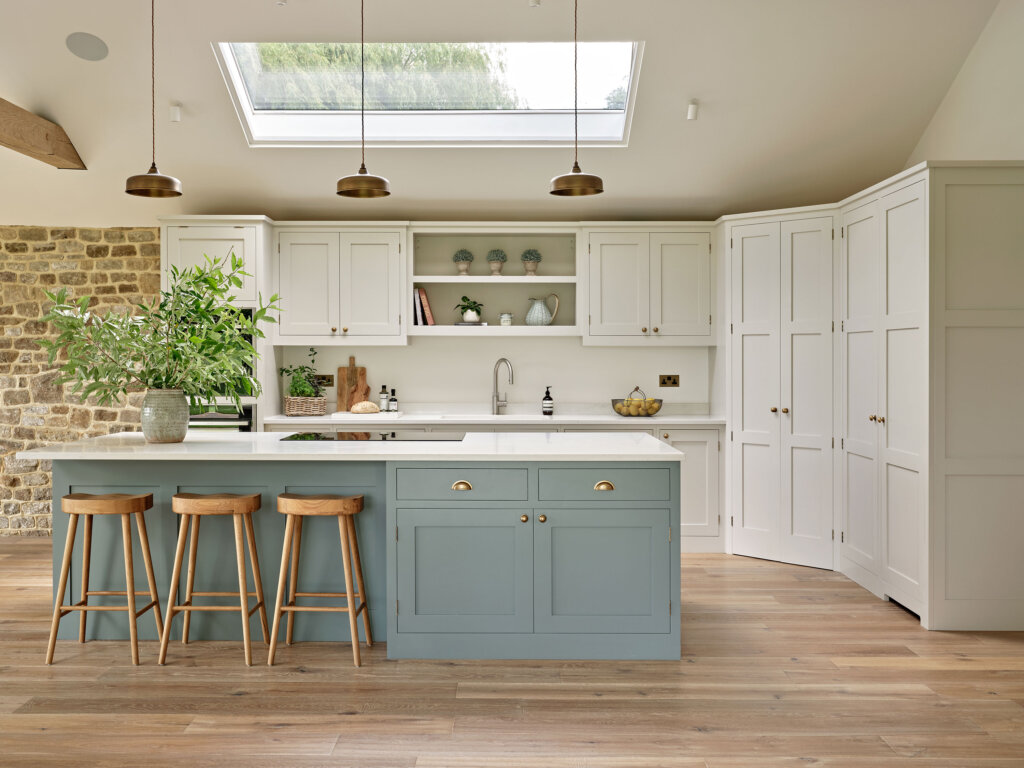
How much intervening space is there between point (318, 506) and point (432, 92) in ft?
9.39

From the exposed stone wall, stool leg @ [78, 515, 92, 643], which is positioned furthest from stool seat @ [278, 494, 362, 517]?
the exposed stone wall

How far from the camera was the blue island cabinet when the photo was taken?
3.36 meters

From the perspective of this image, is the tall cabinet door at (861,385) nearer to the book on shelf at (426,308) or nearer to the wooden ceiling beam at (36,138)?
the book on shelf at (426,308)

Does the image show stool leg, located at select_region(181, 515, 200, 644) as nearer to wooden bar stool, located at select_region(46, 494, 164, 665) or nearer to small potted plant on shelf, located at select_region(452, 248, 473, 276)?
wooden bar stool, located at select_region(46, 494, 164, 665)

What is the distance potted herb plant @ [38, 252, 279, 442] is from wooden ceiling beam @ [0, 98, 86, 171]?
1540 mm

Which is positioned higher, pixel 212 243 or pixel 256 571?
pixel 212 243

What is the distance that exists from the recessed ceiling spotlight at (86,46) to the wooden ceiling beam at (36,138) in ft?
1.76

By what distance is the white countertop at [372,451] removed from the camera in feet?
10.9

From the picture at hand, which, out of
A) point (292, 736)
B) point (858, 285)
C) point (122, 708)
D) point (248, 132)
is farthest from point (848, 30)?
point (122, 708)

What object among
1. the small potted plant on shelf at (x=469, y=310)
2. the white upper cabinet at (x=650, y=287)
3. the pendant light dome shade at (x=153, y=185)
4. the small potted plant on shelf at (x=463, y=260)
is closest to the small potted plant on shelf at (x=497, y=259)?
the small potted plant on shelf at (x=463, y=260)

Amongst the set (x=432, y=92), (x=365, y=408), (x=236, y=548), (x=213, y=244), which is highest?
(x=432, y=92)

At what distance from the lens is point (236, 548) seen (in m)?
3.44

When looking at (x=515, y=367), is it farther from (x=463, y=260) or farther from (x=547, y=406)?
(x=463, y=260)

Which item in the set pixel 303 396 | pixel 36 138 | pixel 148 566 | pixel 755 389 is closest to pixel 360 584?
pixel 148 566
